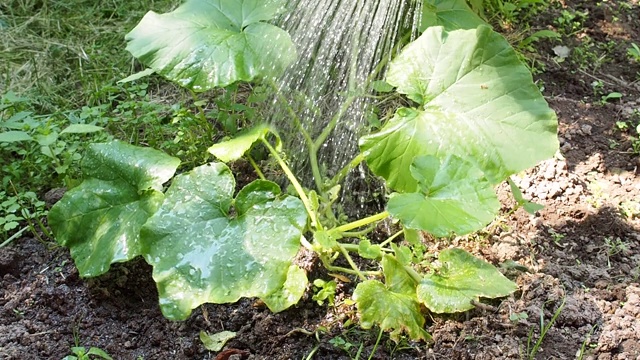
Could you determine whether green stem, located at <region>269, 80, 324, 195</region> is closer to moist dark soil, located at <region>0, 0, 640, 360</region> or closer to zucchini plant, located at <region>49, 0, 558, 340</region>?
zucchini plant, located at <region>49, 0, 558, 340</region>

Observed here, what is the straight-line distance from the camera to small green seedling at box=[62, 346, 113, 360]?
1704 mm

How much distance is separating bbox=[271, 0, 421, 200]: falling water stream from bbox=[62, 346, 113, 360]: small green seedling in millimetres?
863

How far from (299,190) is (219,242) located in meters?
0.35

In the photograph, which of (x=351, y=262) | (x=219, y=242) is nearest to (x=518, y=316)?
(x=351, y=262)

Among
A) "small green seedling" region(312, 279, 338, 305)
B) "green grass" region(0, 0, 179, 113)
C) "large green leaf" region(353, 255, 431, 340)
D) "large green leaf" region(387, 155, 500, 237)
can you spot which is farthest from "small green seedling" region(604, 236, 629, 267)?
"green grass" region(0, 0, 179, 113)

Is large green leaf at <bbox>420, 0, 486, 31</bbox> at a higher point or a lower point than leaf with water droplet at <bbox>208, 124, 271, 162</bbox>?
higher

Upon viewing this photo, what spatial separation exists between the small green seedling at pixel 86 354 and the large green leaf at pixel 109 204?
201mm

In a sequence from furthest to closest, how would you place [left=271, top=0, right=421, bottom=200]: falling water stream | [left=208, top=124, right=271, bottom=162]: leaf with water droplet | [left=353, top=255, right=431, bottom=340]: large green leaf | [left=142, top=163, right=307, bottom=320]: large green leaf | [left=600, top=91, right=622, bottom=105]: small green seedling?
[left=600, top=91, right=622, bottom=105]: small green seedling
[left=271, top=0, right=421, bottom=200]: falling water stream
[left=208, top=124, right=271, bottom=162]: leaf with water droplet
[left=353, top=255, right=431, bottom=340]: large green leaf
[left=142, top=163, right=307, bottom=320]: large green leaf

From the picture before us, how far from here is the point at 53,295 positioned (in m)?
1.97

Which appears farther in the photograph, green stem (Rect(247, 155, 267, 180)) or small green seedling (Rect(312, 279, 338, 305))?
green stem (Rect(247, 155, 267, 180))

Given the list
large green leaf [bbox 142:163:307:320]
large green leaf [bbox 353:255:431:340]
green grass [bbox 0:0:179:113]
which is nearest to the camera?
large green leaf [bbox 142:163:307:320]

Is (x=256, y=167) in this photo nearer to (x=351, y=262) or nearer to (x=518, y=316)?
(x=351, y=262)

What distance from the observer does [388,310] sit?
1773 mm

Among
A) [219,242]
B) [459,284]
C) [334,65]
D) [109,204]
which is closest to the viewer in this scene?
[219,242]
